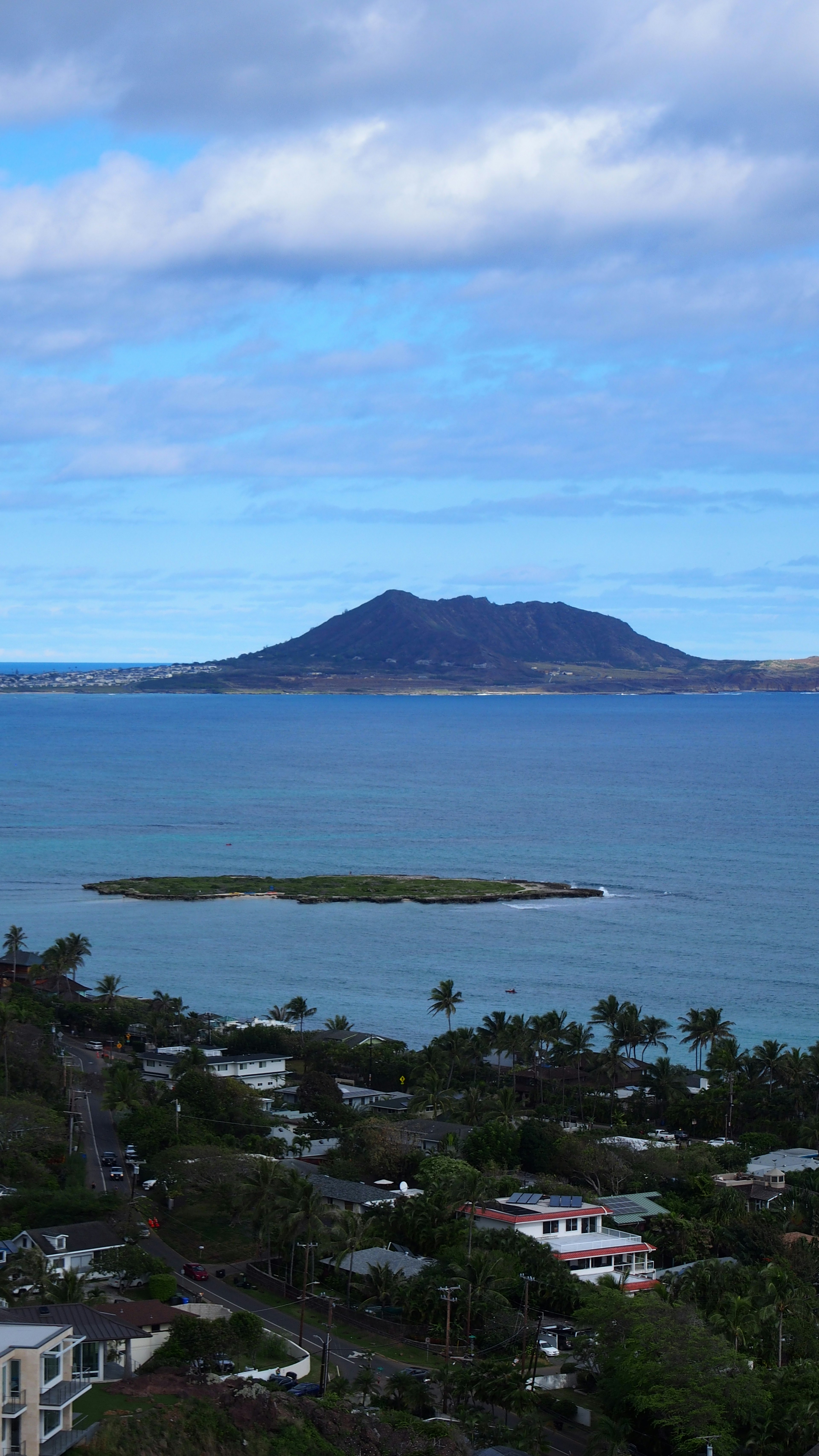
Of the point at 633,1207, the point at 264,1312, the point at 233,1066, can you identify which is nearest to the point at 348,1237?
the point at 264,1312

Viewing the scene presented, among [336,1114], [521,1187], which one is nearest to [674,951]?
[336,1114]

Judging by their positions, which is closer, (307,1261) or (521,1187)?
(307,1261)

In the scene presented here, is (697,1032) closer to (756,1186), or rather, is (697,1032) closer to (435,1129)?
(756,1186)

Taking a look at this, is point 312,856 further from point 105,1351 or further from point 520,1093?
point 105,1351

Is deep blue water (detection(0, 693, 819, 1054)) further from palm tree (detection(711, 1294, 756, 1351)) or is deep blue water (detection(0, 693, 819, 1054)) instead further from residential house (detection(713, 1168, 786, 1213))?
palm tree (detection(711, 1294, 756, 1351))

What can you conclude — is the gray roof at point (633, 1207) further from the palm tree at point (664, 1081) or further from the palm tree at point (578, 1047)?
the palm tree at point (578, 1047)

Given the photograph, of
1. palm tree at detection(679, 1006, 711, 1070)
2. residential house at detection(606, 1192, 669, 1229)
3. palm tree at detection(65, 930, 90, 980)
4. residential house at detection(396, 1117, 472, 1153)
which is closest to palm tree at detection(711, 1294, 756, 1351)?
residential house at detection(606, 1192, 669, 1229)
